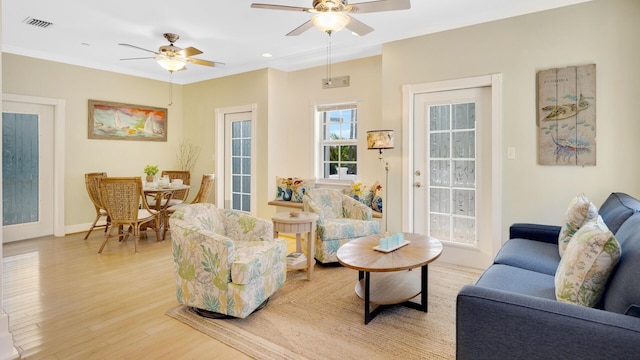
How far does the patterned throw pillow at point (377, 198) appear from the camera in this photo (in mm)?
4703

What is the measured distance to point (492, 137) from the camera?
3766 mm

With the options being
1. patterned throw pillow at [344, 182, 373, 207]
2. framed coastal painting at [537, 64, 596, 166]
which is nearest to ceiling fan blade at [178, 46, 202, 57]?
patterned throw pillow at [344, 182, 373, 207]

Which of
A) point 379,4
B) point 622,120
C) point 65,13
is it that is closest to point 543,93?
point 622,120

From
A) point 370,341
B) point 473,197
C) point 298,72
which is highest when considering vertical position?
point 298,72

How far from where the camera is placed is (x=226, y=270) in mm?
2576

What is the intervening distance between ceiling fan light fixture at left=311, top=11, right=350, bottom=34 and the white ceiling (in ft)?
2.61

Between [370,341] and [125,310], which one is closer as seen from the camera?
[370,341]

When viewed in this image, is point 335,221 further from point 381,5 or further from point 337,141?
point 381,5

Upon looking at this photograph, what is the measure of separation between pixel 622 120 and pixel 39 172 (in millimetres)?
7333

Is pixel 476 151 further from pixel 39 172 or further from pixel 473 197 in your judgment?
pixel 39 172

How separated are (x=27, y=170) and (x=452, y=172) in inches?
237

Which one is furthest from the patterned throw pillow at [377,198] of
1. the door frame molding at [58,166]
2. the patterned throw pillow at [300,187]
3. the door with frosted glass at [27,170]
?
the door with frosted glass at [27,170]

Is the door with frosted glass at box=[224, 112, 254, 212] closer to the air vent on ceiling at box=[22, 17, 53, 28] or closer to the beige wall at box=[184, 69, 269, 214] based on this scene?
the beige wall at box=[184, 69, 269, 214]

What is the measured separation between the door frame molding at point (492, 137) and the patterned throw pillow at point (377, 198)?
421 mm
